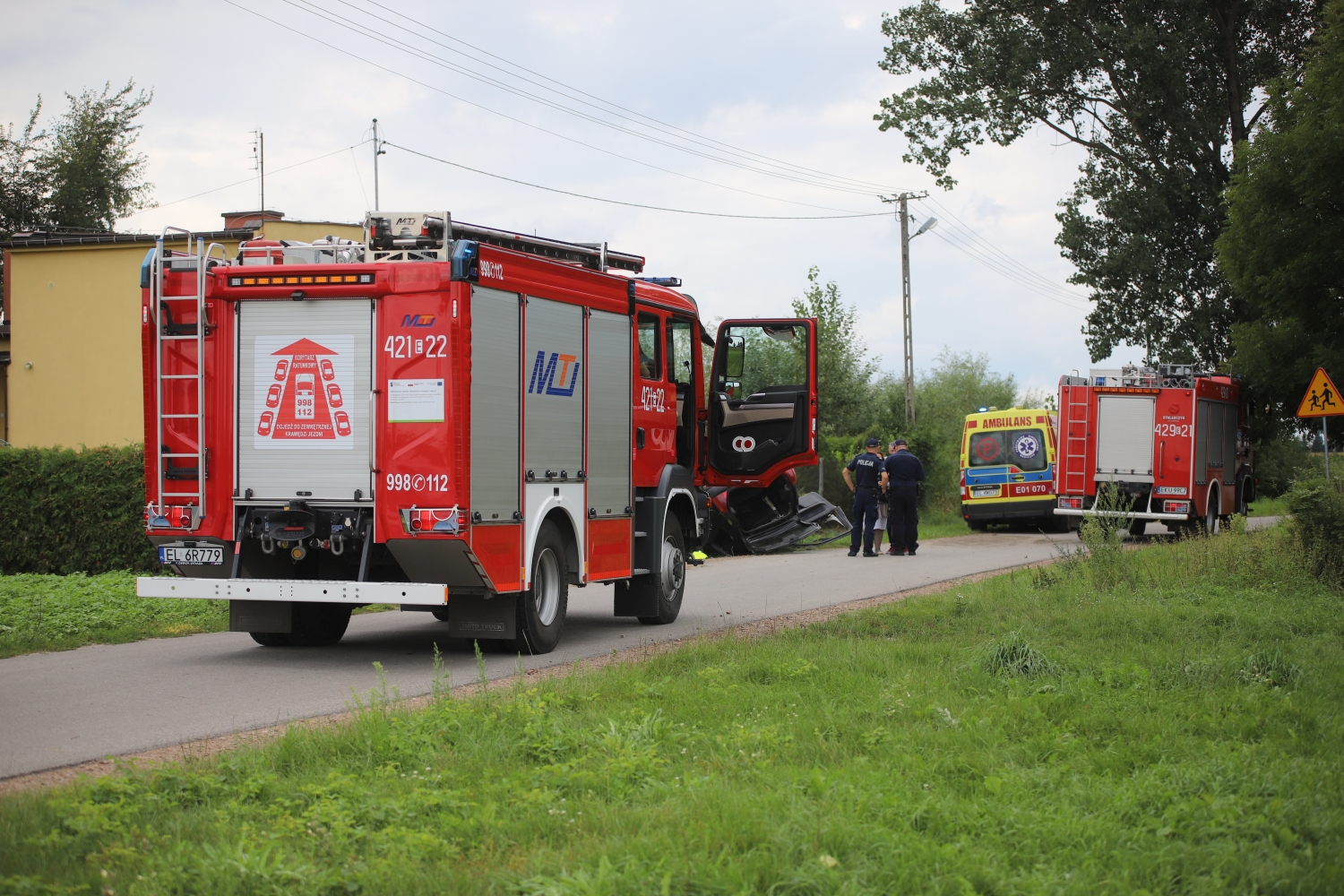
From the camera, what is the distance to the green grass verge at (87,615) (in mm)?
10320

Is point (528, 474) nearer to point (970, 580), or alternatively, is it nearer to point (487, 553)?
point (487, 553)

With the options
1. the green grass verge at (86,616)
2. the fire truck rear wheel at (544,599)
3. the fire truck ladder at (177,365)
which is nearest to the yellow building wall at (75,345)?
the green grass verge at (86,616)

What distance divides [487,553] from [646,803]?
4417mm

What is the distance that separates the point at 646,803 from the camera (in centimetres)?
487

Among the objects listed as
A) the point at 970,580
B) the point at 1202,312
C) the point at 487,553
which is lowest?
the point at 970,580

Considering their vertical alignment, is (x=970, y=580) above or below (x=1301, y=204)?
below

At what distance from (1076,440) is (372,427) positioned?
17.3 meters

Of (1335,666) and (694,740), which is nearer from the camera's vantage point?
(694,740)

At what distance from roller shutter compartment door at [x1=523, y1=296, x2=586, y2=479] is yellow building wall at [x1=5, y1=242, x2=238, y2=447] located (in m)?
19.6

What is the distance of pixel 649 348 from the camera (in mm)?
11906

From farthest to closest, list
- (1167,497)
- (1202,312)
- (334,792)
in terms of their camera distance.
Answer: (1202,312) → (1167,497) → (334,792)

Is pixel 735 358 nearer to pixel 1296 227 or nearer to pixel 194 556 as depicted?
pixel 194 556

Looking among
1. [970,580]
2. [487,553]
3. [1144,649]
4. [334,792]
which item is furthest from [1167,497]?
[334,792]

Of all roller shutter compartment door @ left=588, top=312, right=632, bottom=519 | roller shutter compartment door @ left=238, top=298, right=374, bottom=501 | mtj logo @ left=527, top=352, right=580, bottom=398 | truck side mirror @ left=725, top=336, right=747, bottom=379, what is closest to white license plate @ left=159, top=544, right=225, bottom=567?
roller shutter compartment door @ left=238, top=298, right=374, bottom=501
